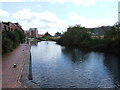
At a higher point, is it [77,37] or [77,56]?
[77,37]

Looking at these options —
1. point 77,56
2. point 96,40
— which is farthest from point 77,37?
point 77,56

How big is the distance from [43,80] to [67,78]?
1.84 meters

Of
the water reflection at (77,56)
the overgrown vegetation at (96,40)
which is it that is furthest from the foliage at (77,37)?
the water reflection at (77,56)

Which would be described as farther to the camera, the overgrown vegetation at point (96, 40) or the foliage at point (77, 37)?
the foliage at point (77, 37)

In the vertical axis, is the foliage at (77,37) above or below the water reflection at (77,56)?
above

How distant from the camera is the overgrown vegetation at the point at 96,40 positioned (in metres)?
34.6

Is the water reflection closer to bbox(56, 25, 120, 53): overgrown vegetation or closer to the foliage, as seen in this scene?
bbox(56, 25, 120, 53): overgrown vegetation

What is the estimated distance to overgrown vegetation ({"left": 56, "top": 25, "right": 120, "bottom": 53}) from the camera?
114ft

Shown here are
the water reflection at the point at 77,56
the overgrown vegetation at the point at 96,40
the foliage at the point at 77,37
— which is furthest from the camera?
the foliage at the point at 77,37

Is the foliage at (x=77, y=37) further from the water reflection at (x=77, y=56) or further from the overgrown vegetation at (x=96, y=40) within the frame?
the water reflection at (x=77, y=56)

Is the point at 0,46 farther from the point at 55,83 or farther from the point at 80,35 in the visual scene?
the point at 80,35

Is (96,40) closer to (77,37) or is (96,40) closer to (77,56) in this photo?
(77,37)

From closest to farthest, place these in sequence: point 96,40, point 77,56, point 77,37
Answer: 1. point 77,56
2. point 96,40
3. point 77,37

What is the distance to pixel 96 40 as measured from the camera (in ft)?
136
